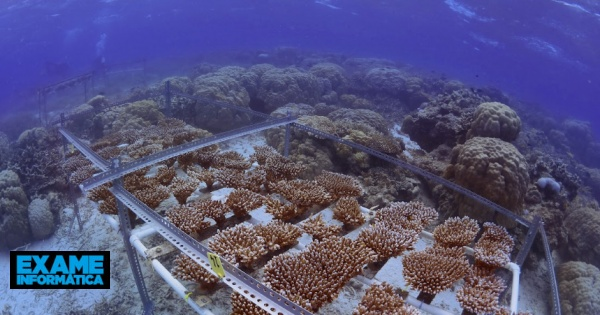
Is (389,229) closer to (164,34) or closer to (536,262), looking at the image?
(536,262)

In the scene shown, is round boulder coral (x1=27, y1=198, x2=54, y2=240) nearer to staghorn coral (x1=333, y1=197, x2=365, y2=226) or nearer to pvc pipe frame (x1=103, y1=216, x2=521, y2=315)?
pvc pipe frame (x1=103, y1=216, x2=521, y2=315)

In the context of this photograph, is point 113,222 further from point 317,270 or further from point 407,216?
point 407,216

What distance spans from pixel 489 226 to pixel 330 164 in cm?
388

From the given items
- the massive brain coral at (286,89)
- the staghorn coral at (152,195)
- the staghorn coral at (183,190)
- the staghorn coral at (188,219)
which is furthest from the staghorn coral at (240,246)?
the massive brain coral at (286,89)

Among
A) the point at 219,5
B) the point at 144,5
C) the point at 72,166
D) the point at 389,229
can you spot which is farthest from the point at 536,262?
the point at 219,5

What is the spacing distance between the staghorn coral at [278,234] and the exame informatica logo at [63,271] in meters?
2.75

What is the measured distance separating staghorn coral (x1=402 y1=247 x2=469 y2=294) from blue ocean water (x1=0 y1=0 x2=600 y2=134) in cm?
2446

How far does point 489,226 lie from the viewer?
472 cm

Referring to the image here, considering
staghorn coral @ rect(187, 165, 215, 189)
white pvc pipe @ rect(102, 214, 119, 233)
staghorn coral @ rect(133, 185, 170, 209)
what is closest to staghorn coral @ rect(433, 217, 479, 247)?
staghorn coral @ rect(187, 165, 215, 189)

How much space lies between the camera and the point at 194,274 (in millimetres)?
3301

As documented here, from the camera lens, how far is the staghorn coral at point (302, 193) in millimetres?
4801

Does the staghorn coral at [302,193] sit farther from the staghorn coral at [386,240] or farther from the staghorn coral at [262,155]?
the staghorn coral at [262,155]

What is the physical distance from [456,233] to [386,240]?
4.10ft

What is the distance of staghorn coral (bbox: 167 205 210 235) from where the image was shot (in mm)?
4062
